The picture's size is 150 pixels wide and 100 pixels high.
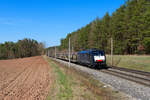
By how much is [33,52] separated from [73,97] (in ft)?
400

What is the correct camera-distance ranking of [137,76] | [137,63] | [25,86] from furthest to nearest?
[137,63], [137,76], [25,86]

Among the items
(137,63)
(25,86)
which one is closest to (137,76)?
(25,86)

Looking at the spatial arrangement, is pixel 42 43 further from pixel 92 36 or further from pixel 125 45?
pixel 125 45

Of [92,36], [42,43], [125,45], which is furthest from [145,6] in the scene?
[42,43]

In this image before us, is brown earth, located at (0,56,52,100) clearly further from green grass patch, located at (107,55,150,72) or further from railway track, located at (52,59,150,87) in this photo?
green grass patch, located at (107,55,150,72)

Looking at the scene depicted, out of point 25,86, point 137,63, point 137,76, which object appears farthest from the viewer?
point 137,63

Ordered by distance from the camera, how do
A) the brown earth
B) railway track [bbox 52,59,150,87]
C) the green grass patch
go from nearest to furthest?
the brown earth < railway track [bbox 52,59,150,87] < the green grass patch

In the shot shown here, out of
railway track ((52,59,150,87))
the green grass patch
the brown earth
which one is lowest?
the brown earth

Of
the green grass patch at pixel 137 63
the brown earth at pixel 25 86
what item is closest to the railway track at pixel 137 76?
the green grass patch at pixel 137 63

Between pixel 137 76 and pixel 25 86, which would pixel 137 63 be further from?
pixel 25 86

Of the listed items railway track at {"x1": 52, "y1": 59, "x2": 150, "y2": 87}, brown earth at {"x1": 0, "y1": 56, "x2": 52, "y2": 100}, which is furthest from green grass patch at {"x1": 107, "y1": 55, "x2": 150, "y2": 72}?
brown earth at {"x1": 0, "y1": 56, "x2": 52, "y2": 100}

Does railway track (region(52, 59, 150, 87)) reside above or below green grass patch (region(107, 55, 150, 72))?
below

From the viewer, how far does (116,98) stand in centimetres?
916

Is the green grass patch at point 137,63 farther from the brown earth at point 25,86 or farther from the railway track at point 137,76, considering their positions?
the brown earth at point 25,86
